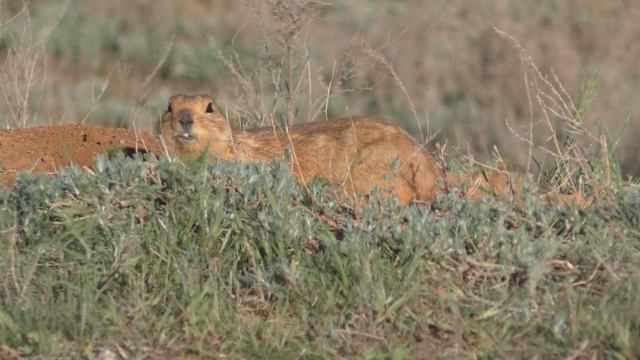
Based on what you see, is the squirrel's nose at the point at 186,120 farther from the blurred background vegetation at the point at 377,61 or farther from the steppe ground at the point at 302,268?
the blurred background vegetation at the point at 377,61

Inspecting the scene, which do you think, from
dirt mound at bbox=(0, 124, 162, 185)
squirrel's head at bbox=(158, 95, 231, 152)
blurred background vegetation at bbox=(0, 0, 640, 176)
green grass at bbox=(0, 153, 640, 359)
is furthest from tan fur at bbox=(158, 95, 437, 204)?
blurred background vegetation at bbox=(0, 0, 640, 176)

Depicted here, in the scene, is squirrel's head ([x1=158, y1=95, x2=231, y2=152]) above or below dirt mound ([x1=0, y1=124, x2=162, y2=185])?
above

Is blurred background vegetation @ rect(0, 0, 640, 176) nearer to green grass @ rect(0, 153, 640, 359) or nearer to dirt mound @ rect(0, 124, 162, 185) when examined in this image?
dirt mound @ rect(0, 124, 162, 185)

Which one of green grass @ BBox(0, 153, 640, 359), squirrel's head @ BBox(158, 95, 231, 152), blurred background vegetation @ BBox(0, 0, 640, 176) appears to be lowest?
blurred background vegetation @ BBox(0, 0, 640, 176)

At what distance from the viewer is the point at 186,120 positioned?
6.67 metres

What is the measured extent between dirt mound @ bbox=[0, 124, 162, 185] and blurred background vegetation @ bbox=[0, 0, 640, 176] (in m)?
1.34

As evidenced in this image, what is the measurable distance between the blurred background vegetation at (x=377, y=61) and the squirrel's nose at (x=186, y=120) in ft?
6.92

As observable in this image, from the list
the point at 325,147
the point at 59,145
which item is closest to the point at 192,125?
the point at 325,147

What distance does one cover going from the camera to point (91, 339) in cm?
466

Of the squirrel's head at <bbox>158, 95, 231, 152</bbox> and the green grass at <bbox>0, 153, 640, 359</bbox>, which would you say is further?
the squirrel's head at <bbox>158, 95, 231, 152</bbox>

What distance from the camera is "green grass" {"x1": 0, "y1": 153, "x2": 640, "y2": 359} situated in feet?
15.2

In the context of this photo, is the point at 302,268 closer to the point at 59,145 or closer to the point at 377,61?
the point at 59,145

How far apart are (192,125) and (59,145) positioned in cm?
91

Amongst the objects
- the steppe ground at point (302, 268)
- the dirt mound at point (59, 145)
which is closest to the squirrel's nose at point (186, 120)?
the dirt mound at point (59, 145)
